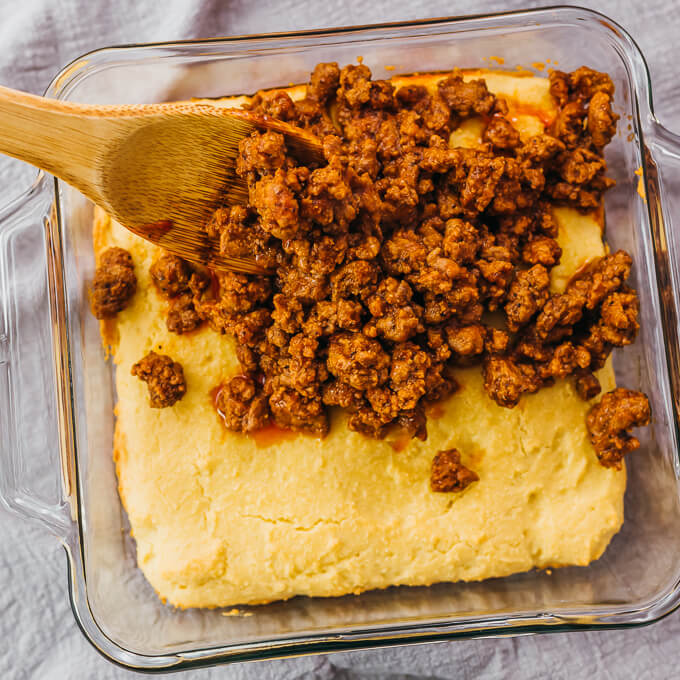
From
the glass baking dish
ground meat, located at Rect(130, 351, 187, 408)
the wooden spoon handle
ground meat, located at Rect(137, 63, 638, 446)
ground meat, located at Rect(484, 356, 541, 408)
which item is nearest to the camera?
the wooden spoon handle

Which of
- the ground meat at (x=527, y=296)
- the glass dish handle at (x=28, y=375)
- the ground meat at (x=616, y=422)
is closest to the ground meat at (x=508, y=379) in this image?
the ground meat at (x=527, y=296)

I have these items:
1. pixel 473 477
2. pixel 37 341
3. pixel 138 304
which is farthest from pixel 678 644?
pixel 37 341

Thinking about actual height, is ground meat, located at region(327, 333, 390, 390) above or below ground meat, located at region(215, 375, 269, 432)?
above

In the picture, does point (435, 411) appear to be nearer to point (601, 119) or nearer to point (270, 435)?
point (270, 435)

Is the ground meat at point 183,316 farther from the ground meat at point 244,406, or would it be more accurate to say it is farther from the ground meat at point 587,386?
the ground meat at point 587,386

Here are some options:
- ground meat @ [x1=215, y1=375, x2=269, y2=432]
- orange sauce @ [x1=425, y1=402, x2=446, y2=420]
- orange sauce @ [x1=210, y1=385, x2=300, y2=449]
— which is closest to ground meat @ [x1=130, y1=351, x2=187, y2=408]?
ground meat @ [x1=215, y1=375, x2=269, y2=432]

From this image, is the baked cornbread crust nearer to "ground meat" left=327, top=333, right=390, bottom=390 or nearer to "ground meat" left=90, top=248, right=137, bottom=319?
"ground meat" left=90, top=248, right=137, bottom=319
